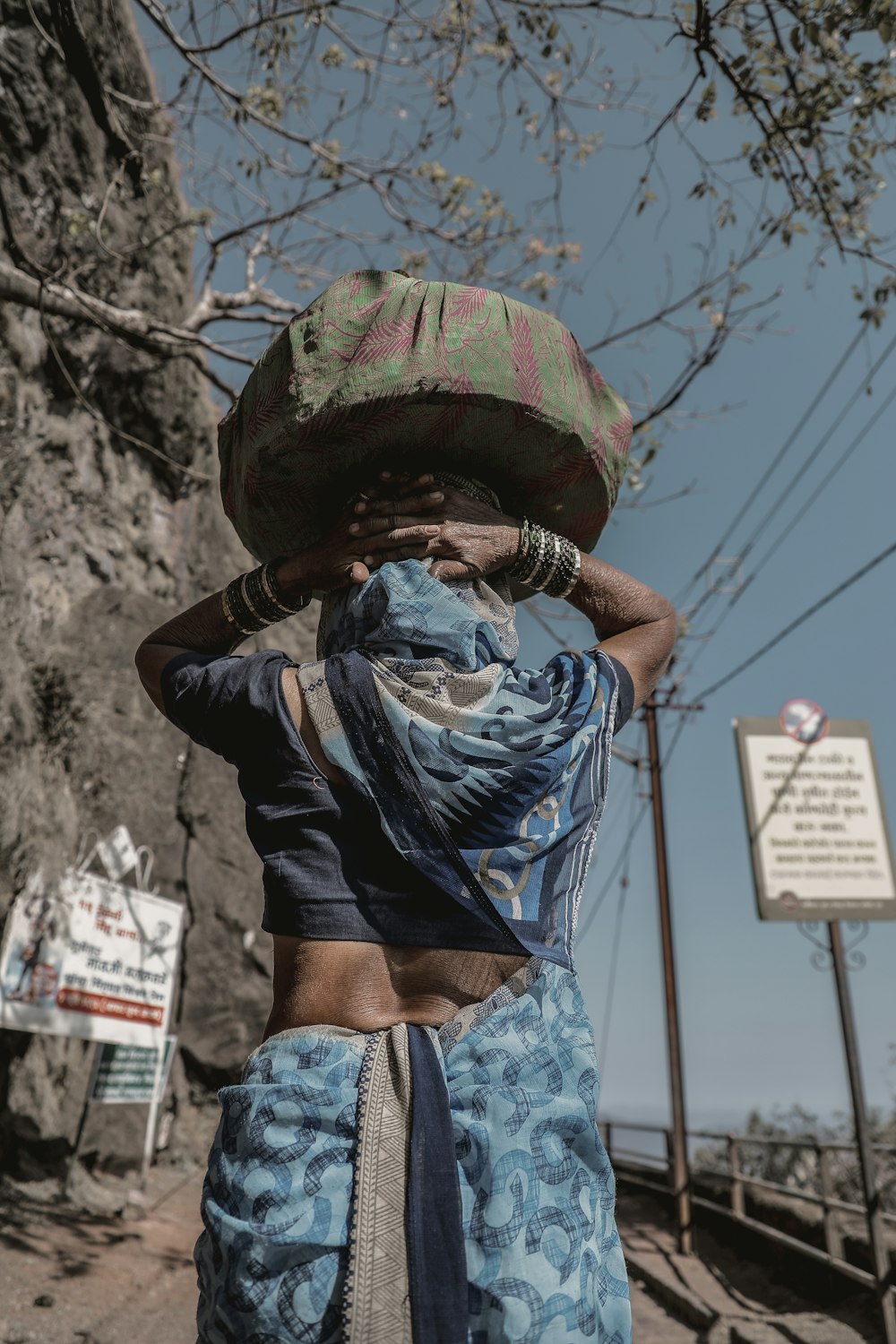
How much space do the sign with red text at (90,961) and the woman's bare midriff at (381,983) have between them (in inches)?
222

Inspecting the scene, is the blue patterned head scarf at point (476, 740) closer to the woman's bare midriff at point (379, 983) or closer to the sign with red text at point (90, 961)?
the woman's bare midriff at point (379, 983)

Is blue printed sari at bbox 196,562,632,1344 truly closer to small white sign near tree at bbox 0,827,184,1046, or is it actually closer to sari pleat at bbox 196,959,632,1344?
sari pleat at bbox 196,959,632,1344

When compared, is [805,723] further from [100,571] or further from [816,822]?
[100,571]

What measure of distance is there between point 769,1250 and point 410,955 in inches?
339

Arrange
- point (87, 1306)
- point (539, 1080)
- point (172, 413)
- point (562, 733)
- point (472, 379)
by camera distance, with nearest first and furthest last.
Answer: point (539, 1080)
point (562, 733)
point (472, 379)
point (87, 1306)
point (172, 413)

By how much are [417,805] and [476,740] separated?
13cm

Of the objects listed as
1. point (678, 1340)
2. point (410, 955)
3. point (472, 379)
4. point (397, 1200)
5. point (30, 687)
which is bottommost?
point (678, 1340)

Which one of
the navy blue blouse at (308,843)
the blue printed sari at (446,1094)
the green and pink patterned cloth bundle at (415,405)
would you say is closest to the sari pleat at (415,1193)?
the blue printed sari at (446,1094)

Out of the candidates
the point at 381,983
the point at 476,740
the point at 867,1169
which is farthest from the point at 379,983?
the point at 867,1169

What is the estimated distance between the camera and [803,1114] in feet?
41.8

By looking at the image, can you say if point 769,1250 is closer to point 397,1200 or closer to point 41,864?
point 41,864

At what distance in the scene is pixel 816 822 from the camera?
23.7 feet

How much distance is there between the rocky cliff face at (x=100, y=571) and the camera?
7164mm

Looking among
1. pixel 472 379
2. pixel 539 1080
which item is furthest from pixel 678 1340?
pixel 472 379
